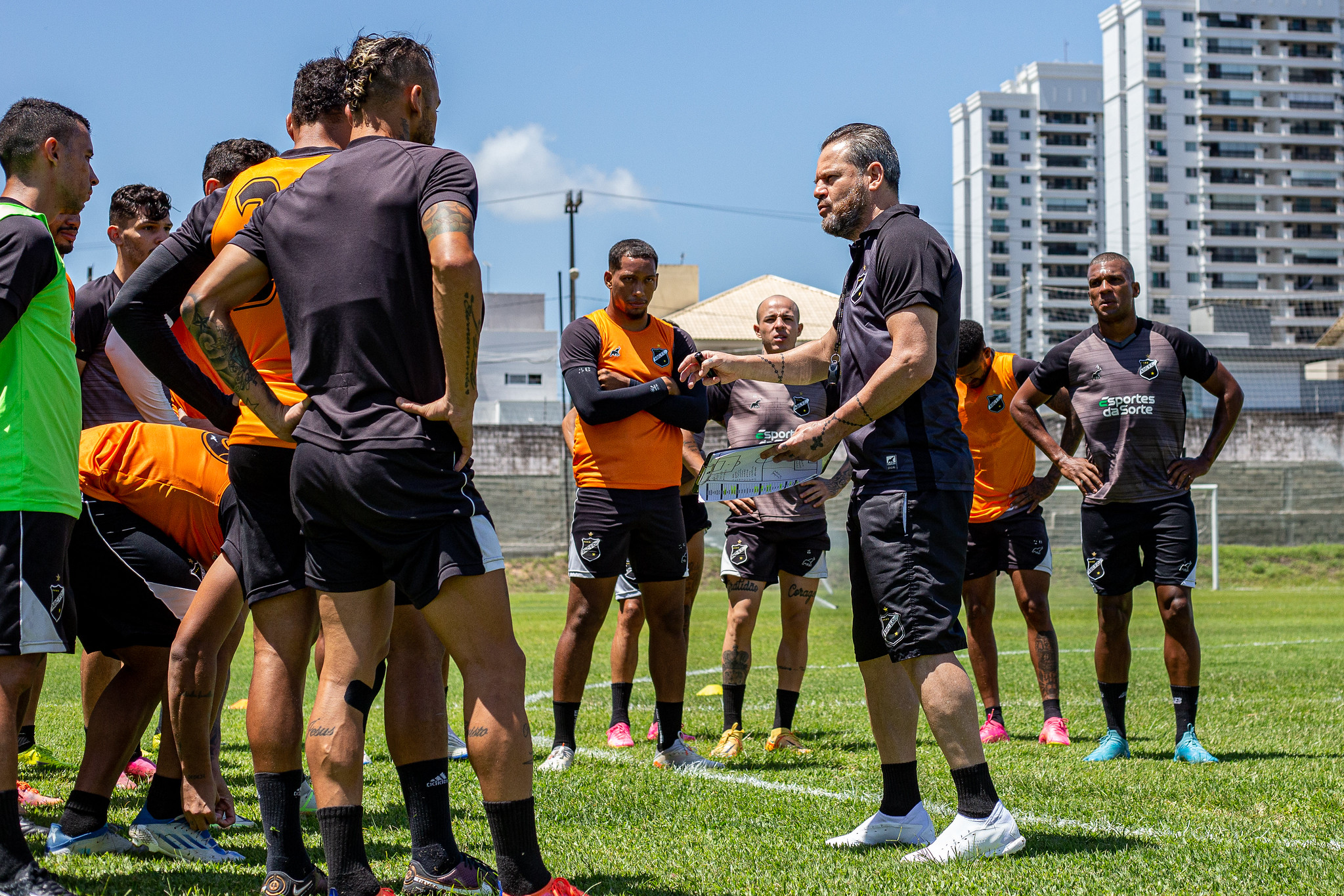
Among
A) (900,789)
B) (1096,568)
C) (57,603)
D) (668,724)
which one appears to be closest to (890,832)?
(900,789)

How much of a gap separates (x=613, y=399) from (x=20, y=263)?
3.06m

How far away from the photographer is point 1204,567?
2922 cm

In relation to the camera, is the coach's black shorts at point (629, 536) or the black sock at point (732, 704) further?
the black sock at point (732, 704)

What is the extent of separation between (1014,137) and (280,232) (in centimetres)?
14114

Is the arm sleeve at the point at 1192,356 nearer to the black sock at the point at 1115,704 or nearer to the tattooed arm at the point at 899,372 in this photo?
the black sock at the point at 1115,704

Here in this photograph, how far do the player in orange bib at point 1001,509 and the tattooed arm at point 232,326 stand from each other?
462 cm

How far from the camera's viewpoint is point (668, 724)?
5.98m

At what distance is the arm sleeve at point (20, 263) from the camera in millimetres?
3357

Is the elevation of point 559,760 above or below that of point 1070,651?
above

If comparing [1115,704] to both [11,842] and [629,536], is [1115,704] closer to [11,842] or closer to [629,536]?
[629,536]

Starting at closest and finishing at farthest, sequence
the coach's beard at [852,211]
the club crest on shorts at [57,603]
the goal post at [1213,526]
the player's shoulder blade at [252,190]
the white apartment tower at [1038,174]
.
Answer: the club crest on shorts at [57,603] < the player's shoulder blade at [252,190] < the coach's beard at [852,211] < the goal post at [1213,526] < the white apartment tower at [1038,174]

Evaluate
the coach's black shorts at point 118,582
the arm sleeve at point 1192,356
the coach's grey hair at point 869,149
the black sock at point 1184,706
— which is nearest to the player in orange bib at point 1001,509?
the arm sleeve at point 1192,356

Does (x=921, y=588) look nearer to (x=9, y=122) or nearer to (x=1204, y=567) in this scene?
(x=9, y=122)

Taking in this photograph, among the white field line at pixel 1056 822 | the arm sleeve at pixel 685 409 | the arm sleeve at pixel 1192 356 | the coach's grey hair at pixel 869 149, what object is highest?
the coach's grey hair at pixel 869 149
